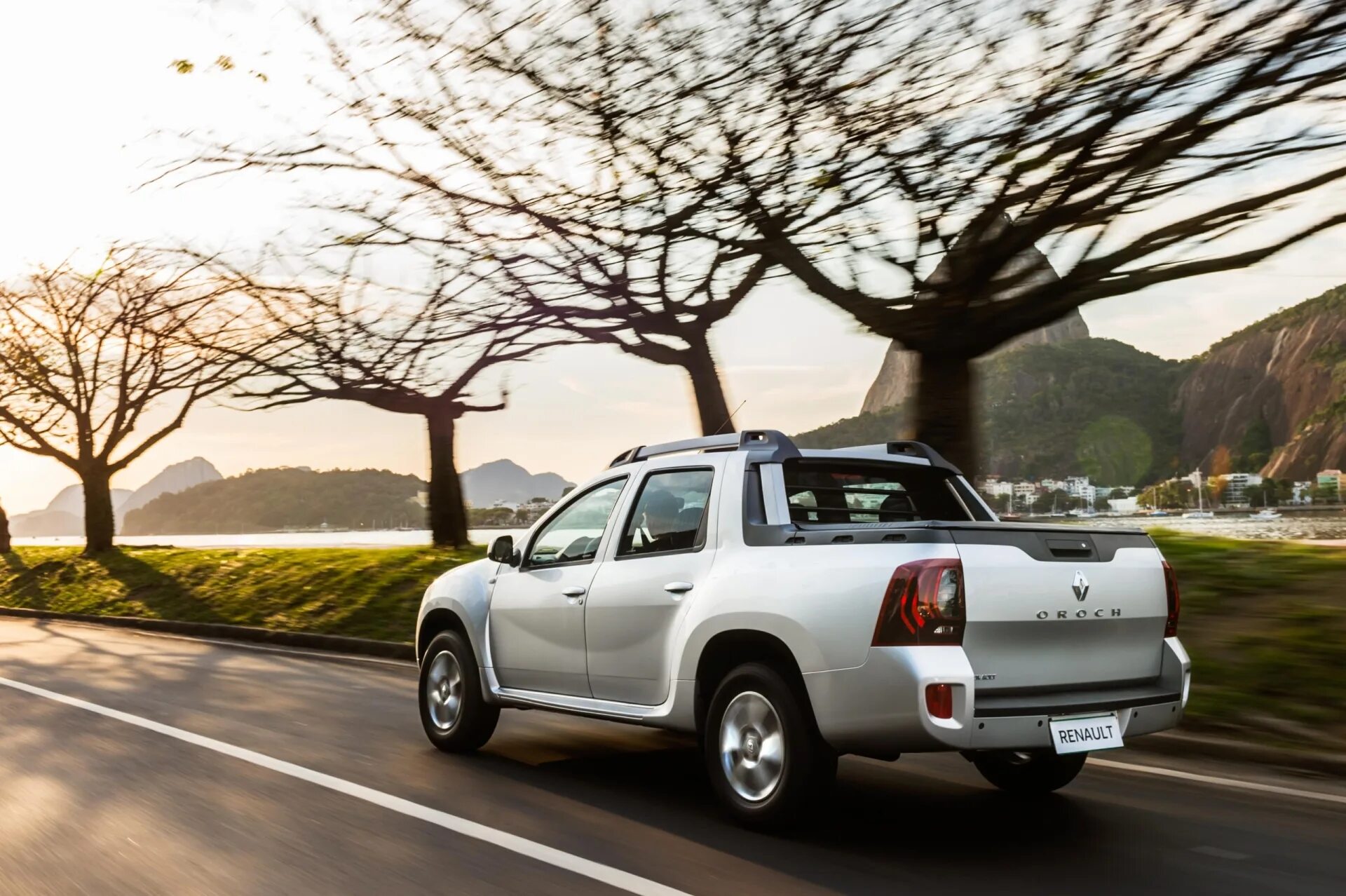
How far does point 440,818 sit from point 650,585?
148 cm

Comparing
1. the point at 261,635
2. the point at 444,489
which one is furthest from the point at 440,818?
the point at 444,489

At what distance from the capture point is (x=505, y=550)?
737cm

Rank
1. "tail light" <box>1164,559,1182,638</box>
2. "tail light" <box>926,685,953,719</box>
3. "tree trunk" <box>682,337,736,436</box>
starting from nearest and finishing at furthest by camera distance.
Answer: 1. "tail light" <box>926,685,953,719</box>
2. "tail light" <box>1164,559,1182,638</box>
3. "tree trunk" <box>682,337,736,436</box>

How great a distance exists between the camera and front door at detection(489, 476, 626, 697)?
6.70 meters

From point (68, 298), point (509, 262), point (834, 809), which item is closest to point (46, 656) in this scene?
point (509, 262)

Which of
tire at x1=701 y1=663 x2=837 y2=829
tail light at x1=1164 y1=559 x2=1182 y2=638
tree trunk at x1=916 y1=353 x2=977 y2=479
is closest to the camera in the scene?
tire at x1=701 y1=663 x2=837 y2=829

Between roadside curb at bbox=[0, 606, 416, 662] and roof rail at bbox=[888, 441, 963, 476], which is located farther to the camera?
roadside curb at bbox=[0, 606, 416, 662]

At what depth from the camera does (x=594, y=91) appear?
1237 centimetres

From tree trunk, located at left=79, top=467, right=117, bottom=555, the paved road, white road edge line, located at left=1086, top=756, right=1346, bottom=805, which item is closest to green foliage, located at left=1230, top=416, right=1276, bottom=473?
white road edge line, located at left=1086, top=756, right=1346, bottom=805

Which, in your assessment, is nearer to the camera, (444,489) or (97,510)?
(444,489)

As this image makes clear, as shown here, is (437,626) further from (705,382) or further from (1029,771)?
(705,382)

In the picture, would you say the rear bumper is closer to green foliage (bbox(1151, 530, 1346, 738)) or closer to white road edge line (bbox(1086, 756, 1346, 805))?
white road edge line (bbox(1086, 756, 1346, 805))

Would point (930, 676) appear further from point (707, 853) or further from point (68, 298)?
point (68, 298)

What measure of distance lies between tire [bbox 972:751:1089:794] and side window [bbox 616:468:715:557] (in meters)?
1.83
